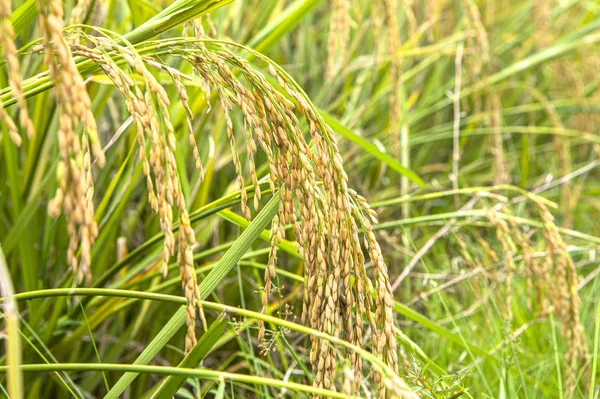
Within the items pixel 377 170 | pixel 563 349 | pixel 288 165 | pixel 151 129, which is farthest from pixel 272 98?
pixel 377 170

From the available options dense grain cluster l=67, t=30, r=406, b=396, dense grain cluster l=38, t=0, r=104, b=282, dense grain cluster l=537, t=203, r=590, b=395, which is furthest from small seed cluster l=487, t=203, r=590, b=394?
dense grain cluster l=38, t=0, r=104, b=282

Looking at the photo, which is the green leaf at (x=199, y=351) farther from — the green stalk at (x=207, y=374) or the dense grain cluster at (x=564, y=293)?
the dense grain cluster at (x=564, y=293)

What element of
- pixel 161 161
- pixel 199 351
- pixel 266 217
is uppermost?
pixel 161 161

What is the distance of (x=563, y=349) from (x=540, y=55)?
4.03 feet

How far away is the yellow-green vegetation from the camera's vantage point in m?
0.83

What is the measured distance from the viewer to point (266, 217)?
1.02 metres

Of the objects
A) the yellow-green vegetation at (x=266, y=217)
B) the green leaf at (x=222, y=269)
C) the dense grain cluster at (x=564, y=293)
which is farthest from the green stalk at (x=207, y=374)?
the dense grain cluster at (x=564, y=293)

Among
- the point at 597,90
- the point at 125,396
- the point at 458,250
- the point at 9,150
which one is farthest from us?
the point at 597,90

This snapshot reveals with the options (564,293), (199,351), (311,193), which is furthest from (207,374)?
(564,293)

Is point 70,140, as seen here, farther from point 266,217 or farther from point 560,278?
point 560,278

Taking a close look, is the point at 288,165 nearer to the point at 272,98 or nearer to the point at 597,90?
the point at 272,98

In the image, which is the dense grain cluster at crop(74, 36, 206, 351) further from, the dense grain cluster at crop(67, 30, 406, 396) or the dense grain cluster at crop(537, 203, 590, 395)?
the dense grain cluster at crop(537, 203, 590, 395)

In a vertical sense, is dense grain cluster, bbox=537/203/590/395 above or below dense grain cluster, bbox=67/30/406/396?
below

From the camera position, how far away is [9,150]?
4.79ft
